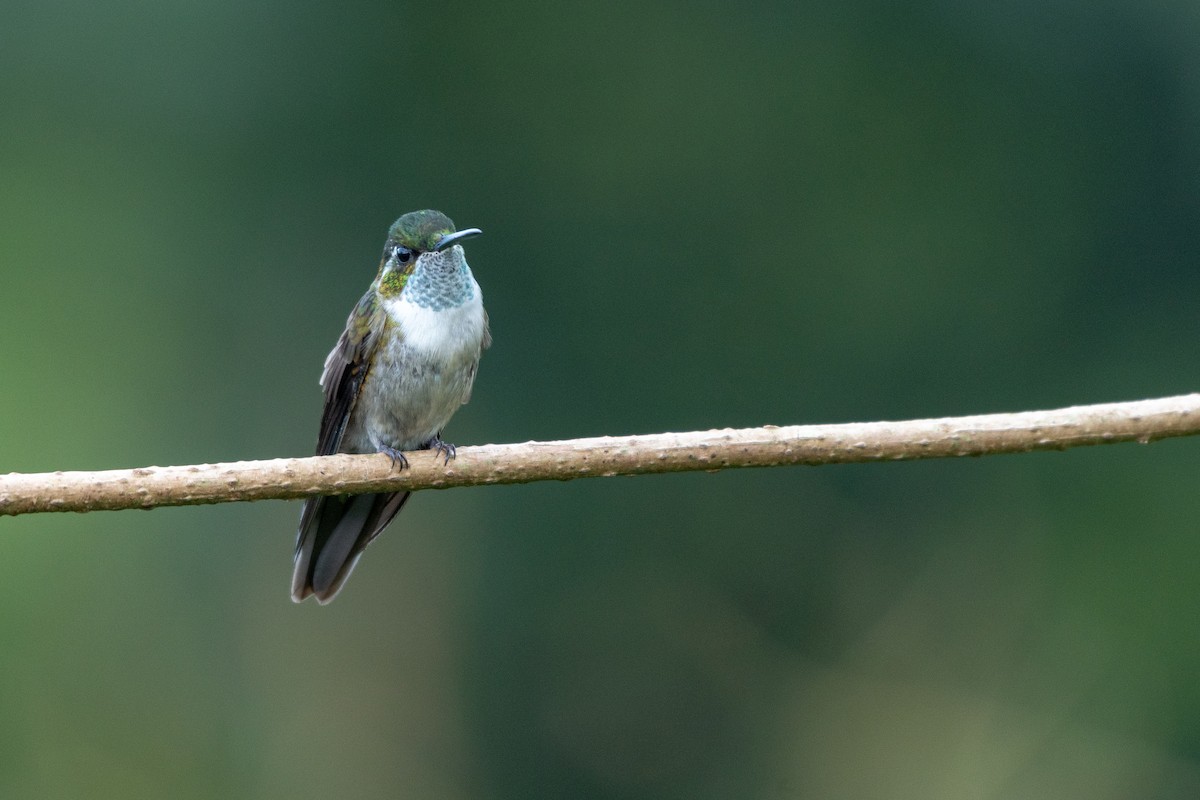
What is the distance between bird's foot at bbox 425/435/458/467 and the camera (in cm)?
358

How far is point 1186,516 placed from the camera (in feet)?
38.8

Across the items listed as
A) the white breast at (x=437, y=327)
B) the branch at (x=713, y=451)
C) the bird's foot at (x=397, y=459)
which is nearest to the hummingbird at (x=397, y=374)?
the white breast at (x=437, y=327)

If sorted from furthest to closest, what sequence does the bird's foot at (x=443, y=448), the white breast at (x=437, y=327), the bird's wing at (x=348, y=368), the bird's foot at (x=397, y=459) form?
the bird's wing at (x=348, y=368) < the white breast at (x=437, y=327) < the bird's foot at (x=397, y=459) < the bird's foot at (x=443, y=448)

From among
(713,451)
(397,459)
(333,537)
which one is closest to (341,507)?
(333,537)

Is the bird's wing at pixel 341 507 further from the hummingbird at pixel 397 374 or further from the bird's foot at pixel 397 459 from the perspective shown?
the bird's foot at pixel 397 459

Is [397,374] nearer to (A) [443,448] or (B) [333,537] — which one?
(A) [443,448]

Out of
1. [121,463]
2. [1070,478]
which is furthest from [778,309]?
[121,463]

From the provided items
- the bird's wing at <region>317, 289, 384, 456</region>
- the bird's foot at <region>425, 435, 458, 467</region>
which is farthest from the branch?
the bird's wing at <region>317, 289, 384, 456</region>

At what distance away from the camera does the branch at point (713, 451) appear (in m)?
3.13

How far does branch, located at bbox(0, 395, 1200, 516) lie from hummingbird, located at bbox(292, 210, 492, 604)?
138cm

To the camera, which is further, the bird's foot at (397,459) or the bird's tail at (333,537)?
the bird's tail at (333,537)

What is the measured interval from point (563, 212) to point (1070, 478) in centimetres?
495

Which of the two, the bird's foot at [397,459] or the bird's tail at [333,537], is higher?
the bird's foot at [397,459]

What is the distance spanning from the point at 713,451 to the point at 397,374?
5.74 feet
